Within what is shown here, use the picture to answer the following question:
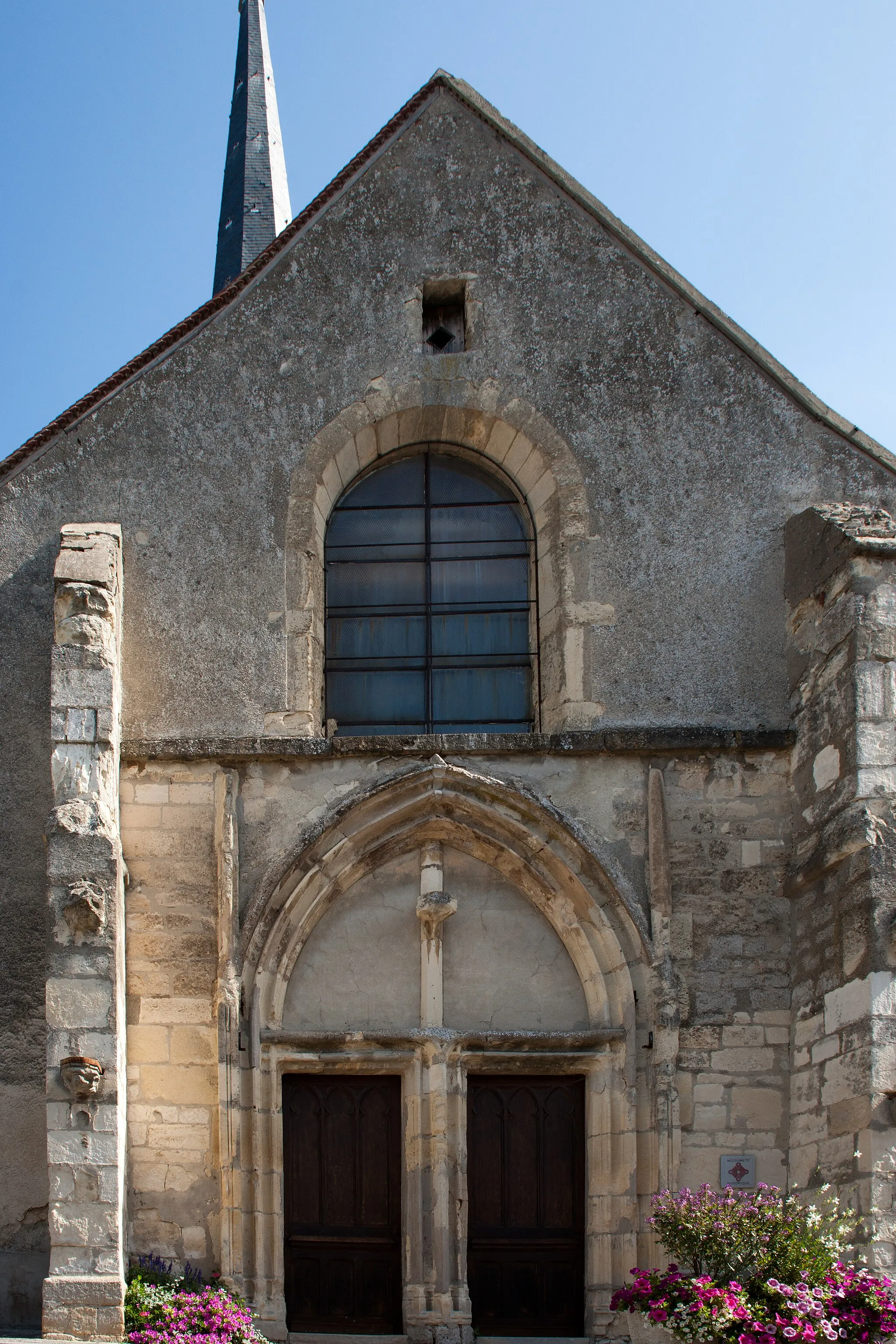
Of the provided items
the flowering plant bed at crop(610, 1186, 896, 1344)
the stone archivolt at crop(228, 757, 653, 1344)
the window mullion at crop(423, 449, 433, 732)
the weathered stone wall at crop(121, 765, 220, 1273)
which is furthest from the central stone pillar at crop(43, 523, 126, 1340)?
the flowering plant bed at crop(610, 1186, 896, 1344)

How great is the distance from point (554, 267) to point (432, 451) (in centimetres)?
124

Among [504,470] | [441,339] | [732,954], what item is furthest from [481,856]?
[441,339]

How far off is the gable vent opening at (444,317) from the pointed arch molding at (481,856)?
249cm

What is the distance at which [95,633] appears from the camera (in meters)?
7.35

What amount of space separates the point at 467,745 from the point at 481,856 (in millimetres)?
592

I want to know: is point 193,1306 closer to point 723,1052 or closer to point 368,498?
point 723,1052

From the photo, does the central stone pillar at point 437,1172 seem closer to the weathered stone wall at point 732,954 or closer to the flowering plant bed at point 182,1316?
the flowering plant bed at point 182,1316

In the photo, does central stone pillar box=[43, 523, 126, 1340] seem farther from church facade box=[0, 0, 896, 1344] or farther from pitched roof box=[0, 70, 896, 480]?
pitched roof box=[0, 70, 896, 480]

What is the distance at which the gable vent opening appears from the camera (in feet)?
28.1

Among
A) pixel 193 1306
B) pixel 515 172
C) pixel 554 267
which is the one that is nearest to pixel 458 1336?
pixel 193 1306

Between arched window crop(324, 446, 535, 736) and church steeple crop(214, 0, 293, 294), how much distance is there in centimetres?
667

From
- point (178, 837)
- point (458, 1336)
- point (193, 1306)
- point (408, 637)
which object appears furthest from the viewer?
point (408, 637)

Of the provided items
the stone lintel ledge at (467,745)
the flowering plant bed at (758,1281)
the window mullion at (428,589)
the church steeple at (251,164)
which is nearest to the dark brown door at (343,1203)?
the flowering plant bed at (758,1281)

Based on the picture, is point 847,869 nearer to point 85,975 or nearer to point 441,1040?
point 441,1040
